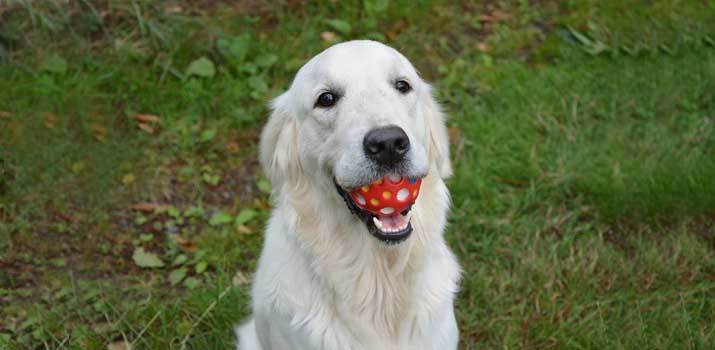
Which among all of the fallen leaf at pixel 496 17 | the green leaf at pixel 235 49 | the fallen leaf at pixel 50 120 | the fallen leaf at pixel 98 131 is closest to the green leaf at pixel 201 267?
the fallen leaf at pixel 98 131

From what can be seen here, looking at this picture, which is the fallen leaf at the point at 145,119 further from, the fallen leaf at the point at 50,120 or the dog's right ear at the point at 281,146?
the dog's right ear at the point at 281,146

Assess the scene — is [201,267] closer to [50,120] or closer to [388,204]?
[50,120]

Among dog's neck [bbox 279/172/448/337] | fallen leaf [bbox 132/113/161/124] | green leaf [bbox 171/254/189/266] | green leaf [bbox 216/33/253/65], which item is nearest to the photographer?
dog's neck [bbox 279/172/448/337]

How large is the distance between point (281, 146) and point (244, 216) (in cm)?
147

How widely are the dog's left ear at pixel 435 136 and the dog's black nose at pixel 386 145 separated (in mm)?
521

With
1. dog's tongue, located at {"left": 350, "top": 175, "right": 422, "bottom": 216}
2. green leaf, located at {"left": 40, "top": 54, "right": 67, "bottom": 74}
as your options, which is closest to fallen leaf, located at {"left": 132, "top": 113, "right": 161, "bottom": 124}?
green leaf, located at {"left": 40, "top": 54, "right": 67, "bottom": 74}

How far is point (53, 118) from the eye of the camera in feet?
15.8

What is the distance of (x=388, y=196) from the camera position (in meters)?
2.59

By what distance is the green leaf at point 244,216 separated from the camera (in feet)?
14.3

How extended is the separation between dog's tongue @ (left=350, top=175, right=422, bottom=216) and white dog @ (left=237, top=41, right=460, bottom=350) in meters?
0.03

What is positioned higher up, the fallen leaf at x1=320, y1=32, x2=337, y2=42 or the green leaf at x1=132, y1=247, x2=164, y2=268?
the fallen leaf at x1=320, y1=32, x2=337, y2=42

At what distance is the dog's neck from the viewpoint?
9.39 feet

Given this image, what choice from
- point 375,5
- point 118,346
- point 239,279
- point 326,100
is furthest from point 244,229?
point 375,5

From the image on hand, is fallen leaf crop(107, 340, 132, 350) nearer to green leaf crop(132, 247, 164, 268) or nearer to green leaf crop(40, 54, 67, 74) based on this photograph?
green leaf crop(132, 247, 164, 268)
